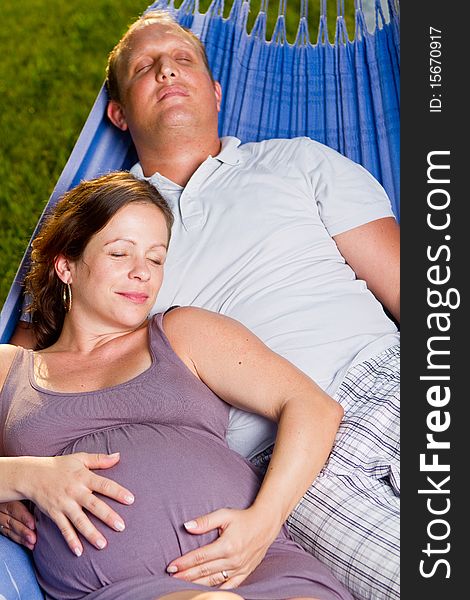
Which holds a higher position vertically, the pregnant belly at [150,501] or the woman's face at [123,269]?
the woman's face at [123,269]

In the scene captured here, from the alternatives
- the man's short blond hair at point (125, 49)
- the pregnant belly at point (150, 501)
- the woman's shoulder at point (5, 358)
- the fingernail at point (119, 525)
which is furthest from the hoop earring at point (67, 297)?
the man's short blond hair at point (125, 49)

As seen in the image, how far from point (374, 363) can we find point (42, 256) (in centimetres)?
82

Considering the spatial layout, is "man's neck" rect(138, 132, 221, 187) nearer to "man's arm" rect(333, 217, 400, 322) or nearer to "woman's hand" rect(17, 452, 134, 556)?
"man's arm" rect(333, 217, 400, 322)

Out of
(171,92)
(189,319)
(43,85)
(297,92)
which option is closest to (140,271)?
(189,319)

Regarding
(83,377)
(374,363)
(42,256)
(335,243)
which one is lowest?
(83,377)

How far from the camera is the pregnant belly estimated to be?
62.9 inches

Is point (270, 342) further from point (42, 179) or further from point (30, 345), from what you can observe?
point (42, 179)

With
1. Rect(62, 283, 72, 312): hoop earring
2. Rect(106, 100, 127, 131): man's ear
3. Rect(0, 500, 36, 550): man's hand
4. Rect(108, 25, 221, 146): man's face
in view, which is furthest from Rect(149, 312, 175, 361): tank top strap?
Rect(106, 100, 127, 131): man's ear

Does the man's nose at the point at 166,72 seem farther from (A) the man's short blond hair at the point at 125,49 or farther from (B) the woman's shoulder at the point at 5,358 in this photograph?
(B) the woman's shoulder at the point at 5,358

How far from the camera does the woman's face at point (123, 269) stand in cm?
195

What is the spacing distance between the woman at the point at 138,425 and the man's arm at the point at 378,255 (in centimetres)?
53

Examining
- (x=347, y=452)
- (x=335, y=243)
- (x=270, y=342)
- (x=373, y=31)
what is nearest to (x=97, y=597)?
(x=347, y=452)

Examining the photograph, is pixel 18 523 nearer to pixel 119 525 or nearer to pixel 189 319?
pixel 119 525

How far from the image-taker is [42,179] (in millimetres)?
4180
